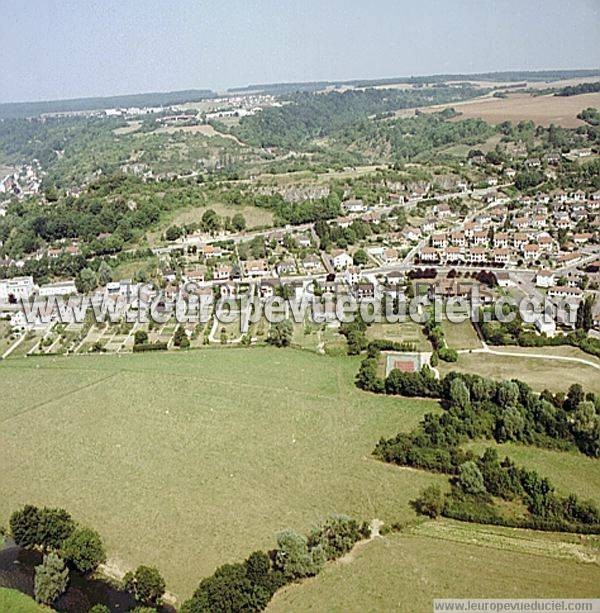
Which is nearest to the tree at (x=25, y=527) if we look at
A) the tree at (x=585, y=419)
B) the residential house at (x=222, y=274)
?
the tree at (x=585, y=419)

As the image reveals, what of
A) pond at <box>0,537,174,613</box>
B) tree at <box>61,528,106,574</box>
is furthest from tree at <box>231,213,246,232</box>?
tree at <box>61,528,106,574</box>

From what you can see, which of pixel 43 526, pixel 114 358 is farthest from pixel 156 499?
pixel 114 358

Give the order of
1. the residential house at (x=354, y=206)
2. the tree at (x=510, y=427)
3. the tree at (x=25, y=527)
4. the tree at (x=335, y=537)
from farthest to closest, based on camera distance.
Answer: the residential house at (x=354, y=206)
the tree at (x=510, y=427)
the tree at (x=25, y=527)
the tree at (x=335, y=537)

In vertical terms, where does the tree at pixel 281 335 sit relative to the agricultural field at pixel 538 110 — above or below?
below

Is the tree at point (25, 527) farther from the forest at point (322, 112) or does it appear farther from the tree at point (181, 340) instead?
the forest at point (322, 112)

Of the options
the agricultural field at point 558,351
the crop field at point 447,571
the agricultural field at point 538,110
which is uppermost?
the agricultural field at point 538,110

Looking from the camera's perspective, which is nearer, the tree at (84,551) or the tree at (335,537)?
the tree at (84,551)

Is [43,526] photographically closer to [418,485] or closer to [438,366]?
[418,485]

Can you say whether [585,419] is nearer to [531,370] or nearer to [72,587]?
[531,370]
